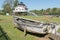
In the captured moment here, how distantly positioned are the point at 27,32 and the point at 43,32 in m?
1.94

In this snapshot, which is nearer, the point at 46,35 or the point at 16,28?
the point at 46,35

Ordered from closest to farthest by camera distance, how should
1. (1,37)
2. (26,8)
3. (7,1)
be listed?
1. (1,37)
2. (26,8)
3. (7,1)

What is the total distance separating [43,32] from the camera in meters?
12.2

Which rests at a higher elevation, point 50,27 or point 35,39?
point 50,27

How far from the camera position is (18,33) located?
14.0 m

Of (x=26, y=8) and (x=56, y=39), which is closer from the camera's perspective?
(x=56, y=39)

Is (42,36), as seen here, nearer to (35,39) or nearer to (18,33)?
(35,39)

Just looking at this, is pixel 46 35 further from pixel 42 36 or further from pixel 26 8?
pixel 26 8

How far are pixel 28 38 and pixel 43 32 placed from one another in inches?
48.0

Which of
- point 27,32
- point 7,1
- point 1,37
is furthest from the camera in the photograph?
point 7,1

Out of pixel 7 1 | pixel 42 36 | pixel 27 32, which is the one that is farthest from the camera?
pixel 7 1

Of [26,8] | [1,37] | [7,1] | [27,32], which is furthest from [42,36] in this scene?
[7,1]

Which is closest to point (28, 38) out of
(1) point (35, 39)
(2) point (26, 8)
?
(1) point (35, 39)

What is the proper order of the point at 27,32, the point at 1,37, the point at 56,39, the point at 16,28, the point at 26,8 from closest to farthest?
the point at 56,39, the point at 1,37, the point at 27,32, the point at 16,28, the point at 26,8
